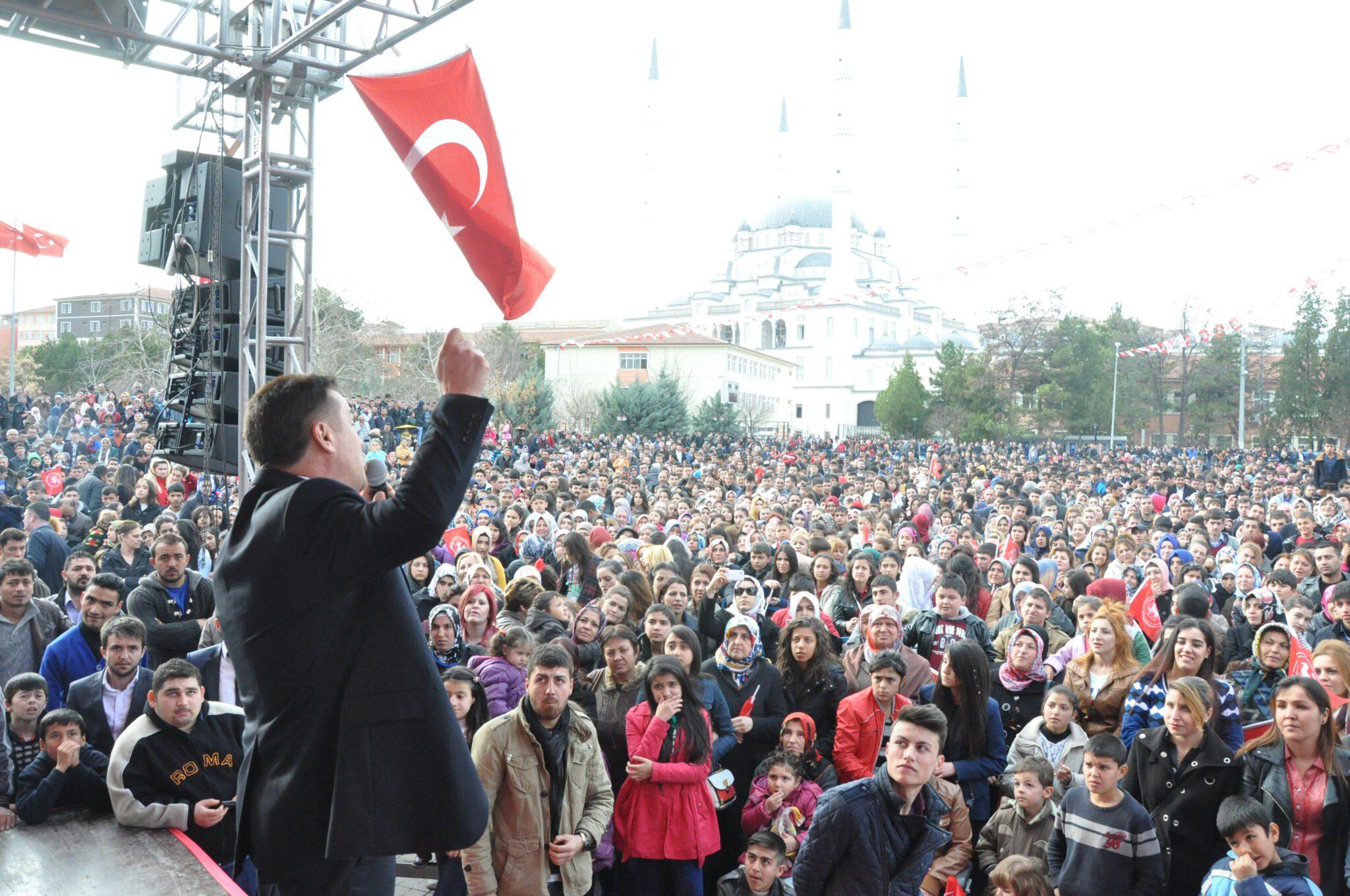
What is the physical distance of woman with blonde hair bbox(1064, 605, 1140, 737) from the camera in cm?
539

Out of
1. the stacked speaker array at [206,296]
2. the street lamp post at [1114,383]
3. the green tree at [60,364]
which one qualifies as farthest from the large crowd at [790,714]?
the green tree at [60,364]

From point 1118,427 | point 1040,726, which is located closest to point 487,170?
point 1040,726

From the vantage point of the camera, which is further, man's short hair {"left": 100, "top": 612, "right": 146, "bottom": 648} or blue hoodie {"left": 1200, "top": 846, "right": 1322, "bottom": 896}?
man's short hair {"left": 100, "top": 612, "right": 146, "bottom": 648}

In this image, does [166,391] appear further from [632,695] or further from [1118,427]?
[1118,427]

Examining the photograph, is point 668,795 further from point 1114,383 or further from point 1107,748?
point 1114,383

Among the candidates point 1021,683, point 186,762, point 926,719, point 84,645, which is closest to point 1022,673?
point 1021,683

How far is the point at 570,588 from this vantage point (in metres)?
8.53

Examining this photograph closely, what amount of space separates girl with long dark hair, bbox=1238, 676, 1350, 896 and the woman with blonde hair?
100 centimetres

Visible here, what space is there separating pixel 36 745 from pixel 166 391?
3517 mm

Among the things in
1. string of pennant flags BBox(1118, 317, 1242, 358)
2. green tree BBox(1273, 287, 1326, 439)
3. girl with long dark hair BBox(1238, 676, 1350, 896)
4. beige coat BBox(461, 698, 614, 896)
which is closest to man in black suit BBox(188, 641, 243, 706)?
beige coat BBox(461, 698, 614, 896)

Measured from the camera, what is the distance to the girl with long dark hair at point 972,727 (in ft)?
17.1

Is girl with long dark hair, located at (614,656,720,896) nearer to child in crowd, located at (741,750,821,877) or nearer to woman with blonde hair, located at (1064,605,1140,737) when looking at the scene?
child in crowd, located at (741,750,821,877)

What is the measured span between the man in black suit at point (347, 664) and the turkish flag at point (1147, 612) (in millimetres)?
7011

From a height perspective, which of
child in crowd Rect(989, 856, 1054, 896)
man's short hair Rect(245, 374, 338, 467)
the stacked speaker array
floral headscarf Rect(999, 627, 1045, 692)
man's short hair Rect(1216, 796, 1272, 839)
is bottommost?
child in crowd Rect(989, 856, 1054, 896)
